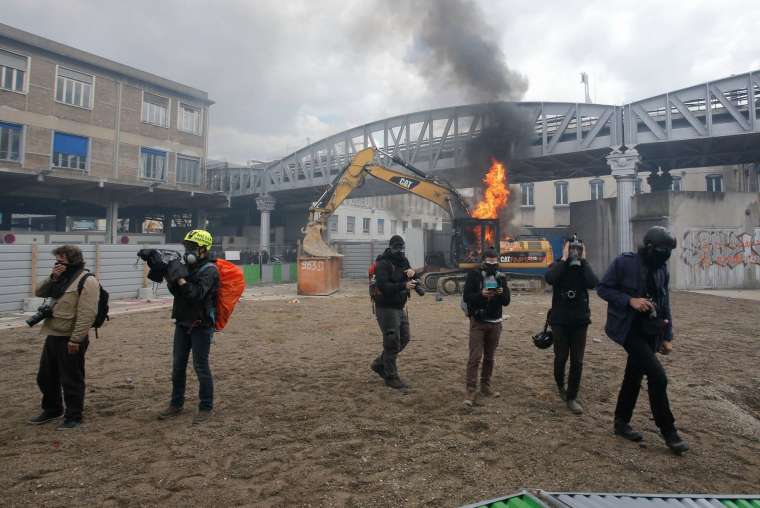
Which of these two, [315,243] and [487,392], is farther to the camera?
[315,243]

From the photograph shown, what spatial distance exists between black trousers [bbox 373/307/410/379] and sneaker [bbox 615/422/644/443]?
2.32 meters

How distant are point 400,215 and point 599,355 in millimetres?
39835

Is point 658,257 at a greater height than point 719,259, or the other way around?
point 719,259

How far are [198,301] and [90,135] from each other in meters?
24.2

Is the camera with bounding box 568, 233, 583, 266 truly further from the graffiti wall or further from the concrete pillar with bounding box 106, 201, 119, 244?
the concrete pillar with bounding box 106, 201, 119, 244

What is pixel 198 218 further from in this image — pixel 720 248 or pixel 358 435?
pixel 720 248

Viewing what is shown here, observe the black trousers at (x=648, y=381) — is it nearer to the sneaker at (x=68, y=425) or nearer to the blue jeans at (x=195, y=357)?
the blue jeans at (x=195, y=357)

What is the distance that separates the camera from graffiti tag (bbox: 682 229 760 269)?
55.5 ft

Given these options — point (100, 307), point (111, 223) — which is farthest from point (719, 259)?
point (111, 223)

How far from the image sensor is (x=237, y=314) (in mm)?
11438

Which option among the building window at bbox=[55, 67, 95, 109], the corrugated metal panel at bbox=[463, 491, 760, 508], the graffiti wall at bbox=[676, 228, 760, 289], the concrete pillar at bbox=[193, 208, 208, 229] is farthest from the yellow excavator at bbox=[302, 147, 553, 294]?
the concrete pillar at bbox=[193, 208, 208, 229]

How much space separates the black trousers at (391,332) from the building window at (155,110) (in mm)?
25943

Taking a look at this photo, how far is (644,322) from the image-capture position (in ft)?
11.7

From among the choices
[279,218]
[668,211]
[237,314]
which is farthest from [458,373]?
[279,218]
